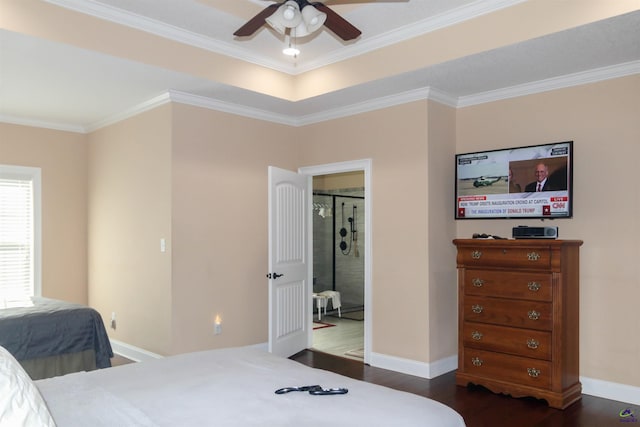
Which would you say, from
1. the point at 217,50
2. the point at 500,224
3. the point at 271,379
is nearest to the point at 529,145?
the point at 500,224

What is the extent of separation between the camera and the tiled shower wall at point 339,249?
804cm

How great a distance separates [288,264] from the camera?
5.18m

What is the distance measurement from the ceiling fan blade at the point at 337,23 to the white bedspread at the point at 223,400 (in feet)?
6.29

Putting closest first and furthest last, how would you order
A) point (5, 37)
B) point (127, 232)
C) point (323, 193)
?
point (5, 37)
point (127, 232)
point (323, 193)

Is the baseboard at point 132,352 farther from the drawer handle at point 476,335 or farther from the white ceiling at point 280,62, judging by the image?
the drawer handle at point 476,335

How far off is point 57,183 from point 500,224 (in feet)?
16.1

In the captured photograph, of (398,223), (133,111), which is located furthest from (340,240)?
(133,111)

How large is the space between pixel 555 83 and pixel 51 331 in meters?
4.57

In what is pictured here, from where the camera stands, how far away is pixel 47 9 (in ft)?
10.8

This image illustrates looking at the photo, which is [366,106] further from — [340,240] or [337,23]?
[340,240]

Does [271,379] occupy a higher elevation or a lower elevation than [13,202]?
lower

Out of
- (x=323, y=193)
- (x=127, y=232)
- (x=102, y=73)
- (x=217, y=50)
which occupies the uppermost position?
(x=217, y=50)

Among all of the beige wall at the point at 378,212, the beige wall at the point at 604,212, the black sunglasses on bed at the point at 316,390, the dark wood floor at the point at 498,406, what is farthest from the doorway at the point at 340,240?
the black sunglasses on bed at the point at 316,390

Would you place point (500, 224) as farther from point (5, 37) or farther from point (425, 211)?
point (5, 37)
